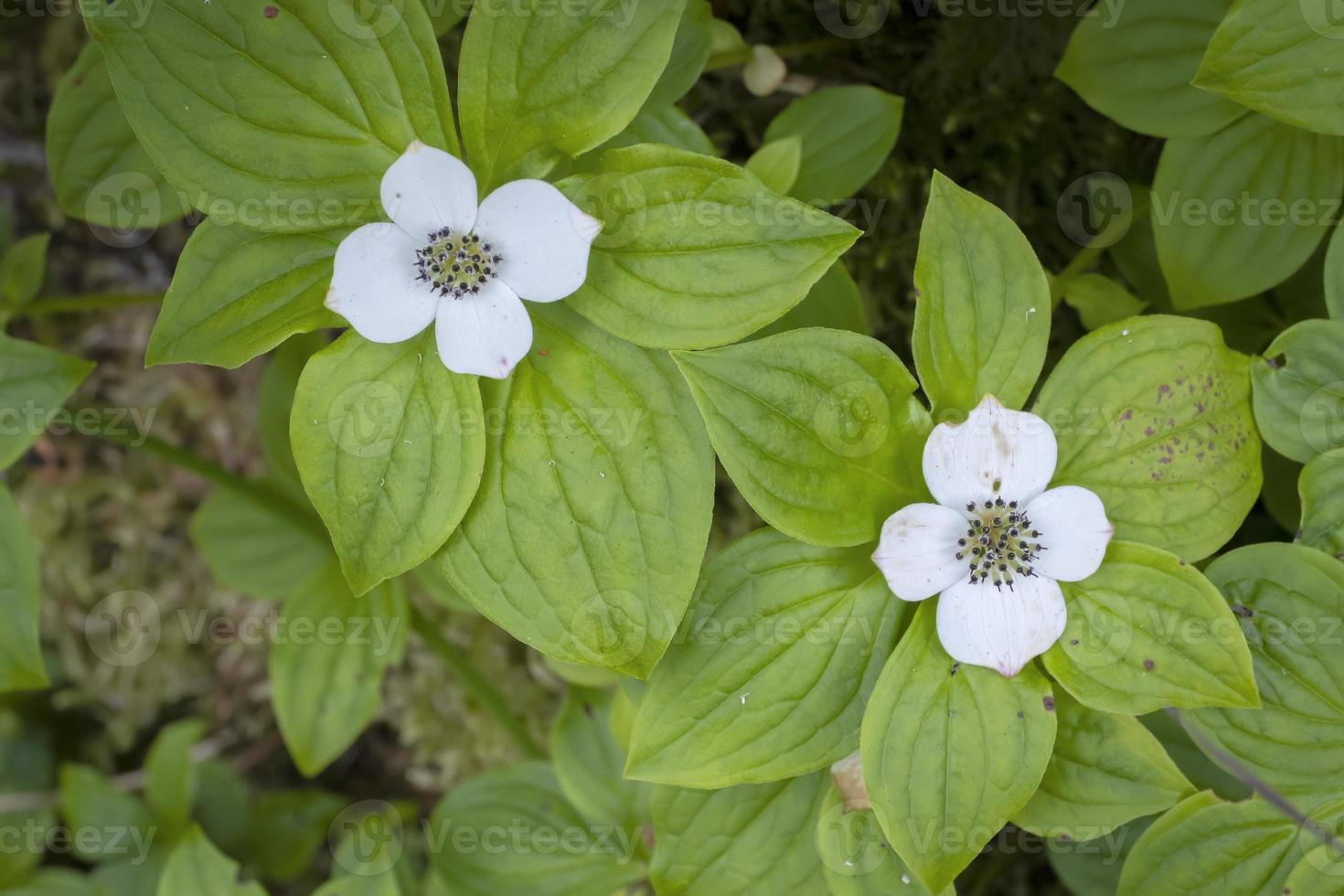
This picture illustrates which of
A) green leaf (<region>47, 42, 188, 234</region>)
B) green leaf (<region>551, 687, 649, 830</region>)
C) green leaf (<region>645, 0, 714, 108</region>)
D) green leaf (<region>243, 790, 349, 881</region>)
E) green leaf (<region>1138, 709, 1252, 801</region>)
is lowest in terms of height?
green leaf (<region>243, 790, 349, 881</region>)

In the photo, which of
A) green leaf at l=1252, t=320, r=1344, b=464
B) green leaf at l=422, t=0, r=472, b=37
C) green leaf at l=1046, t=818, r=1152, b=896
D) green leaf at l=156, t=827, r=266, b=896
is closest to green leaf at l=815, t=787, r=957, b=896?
green leaf at l=1046, t=818, r=1152, b=896

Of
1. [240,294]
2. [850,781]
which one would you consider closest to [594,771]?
[850,781]

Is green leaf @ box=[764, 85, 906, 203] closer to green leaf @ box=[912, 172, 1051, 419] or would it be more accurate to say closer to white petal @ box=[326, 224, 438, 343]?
green leaf @ box=[912, 172, 1051, 419]

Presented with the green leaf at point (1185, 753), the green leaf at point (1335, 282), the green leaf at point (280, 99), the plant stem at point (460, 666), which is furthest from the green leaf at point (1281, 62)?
the plant stem at point (460, 666)

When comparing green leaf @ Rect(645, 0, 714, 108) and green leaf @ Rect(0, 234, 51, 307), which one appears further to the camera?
green leaf @ Rect(0, 234, 51, 307)

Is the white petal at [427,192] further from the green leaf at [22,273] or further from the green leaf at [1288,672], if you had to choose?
the green leaf at [1288,672]

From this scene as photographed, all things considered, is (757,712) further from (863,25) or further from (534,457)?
(863,25)

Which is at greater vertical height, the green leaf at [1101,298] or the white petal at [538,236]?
the white petal at [538,236]
